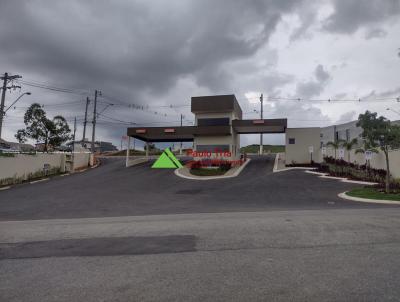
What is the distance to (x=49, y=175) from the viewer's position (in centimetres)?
3288

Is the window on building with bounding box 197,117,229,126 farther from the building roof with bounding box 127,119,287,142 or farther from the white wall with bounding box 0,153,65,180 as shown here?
the white wall with bounding box 0,153,65,180

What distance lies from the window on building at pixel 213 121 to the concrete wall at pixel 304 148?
792 cm

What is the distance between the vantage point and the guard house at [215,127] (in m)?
35.9

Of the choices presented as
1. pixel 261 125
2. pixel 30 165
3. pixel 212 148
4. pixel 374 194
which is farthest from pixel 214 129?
pixel 374 194

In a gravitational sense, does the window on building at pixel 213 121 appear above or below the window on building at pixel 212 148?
above

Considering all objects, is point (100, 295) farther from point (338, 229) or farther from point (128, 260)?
point (338, 229)

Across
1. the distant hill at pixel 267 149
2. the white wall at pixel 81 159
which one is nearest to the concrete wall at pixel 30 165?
the white wall at pixel 81 159

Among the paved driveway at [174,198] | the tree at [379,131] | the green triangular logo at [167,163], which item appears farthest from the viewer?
the green triangular logo at [167,163]

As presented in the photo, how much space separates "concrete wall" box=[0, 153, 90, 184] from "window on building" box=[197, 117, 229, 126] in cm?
1569

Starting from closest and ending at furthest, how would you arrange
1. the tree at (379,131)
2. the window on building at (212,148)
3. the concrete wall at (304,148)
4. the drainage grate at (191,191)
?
the tree at (379,131) → the drainage grate at (191,191) → the concrete wall at (304,148) → the window on building at (212,148)

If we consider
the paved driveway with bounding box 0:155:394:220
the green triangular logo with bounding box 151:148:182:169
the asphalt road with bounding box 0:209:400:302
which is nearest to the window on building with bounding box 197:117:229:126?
the green triangular logo with bounding box 151:148:182:169

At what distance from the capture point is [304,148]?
33.8m

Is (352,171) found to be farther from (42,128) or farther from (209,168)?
(42,128)

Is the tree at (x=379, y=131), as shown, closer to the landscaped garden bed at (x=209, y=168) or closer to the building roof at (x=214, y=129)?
the landscaped garden bed at (x=209, y=168)
